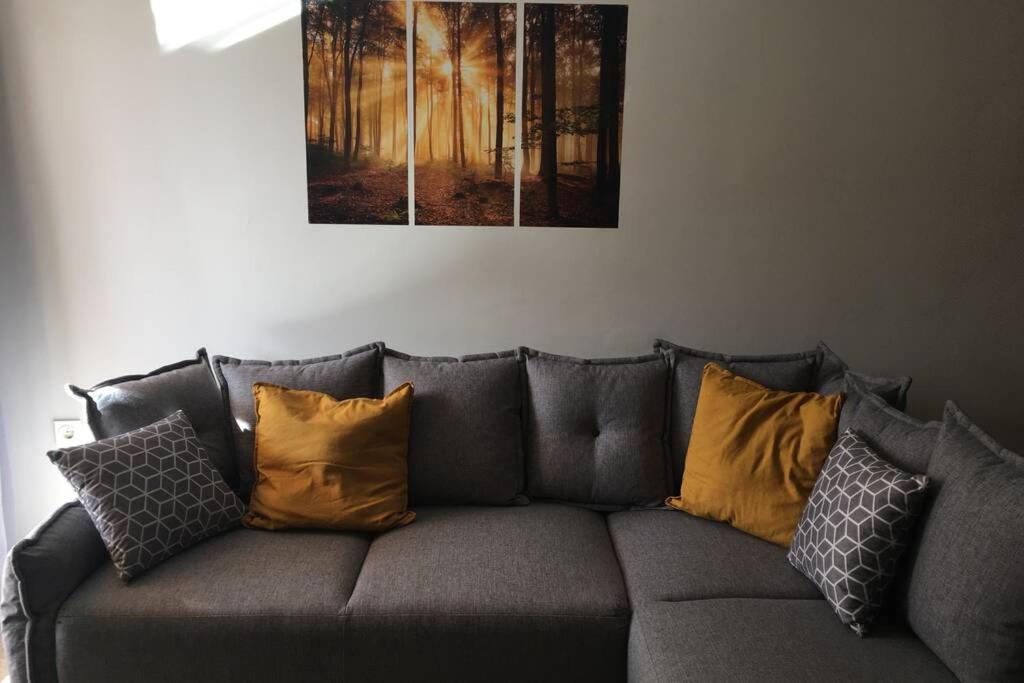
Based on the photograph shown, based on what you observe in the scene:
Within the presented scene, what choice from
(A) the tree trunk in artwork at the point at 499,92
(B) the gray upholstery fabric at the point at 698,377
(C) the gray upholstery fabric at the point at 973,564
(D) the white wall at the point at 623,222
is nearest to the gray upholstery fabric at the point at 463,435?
(D) the white wall at the point at 623,222

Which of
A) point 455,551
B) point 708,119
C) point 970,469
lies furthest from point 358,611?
point 708,119

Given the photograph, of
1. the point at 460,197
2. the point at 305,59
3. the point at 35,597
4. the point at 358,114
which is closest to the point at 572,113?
the point at 460,197

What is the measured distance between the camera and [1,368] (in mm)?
2584

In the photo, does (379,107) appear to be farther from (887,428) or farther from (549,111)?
(887,428)

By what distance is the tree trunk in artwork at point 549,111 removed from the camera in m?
2.44

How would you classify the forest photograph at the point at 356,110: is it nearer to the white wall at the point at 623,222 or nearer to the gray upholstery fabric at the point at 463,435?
the white wall at the point at 623,222

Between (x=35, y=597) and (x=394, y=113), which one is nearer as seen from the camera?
(x=35, y=597)

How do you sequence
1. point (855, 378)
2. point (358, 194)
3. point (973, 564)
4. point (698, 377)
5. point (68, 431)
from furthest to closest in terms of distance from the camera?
point (68, 431)
point (358, 194)
point (698, 377)
point (855, 378)
point (973, 564)

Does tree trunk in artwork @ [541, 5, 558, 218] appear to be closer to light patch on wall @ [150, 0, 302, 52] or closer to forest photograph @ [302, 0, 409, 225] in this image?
forest photograph @ [302, 0, 409, 225]

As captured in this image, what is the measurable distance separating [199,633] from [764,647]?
130cm

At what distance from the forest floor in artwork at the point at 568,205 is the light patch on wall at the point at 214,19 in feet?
3.27

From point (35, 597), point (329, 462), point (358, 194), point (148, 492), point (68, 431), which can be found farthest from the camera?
point (68, 431)

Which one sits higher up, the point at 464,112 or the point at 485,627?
the point at 464,112

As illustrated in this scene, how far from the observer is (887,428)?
1.92 metres
